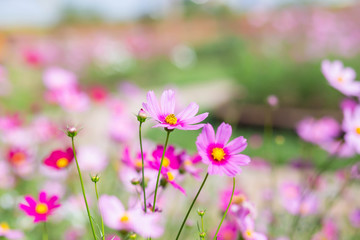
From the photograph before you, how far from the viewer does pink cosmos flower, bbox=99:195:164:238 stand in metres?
0.50

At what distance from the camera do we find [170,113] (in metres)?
0.61

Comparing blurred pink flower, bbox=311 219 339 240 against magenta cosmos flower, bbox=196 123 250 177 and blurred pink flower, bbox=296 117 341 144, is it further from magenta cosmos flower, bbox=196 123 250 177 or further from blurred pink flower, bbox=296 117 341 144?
magenta cosmos flower, bbox=196 123 250 177

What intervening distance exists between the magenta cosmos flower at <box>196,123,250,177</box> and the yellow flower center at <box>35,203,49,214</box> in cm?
30

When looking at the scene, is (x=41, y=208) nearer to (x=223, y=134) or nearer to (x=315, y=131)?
(x=223, y=134)

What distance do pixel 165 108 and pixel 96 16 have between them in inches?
709

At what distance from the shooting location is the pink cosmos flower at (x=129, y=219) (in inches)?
19.8

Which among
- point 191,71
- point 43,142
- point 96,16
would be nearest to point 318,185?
point 43,142

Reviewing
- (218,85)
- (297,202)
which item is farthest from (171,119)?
(218,85)

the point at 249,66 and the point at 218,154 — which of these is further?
the point at 249,66

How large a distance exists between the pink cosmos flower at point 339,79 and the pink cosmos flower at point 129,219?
549 millimetres

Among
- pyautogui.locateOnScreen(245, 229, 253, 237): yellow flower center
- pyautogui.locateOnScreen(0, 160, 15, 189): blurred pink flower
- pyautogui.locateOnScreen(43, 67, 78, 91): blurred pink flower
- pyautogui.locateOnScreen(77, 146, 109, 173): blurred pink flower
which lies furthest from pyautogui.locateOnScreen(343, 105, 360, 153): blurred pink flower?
pyautogui.locateOnScreen(0, 160, 15, 189): blurred pink flower

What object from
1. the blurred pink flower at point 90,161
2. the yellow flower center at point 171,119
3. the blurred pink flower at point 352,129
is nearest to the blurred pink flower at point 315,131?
the blurred pink flower at point 352,129

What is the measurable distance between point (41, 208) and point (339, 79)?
0.75 m

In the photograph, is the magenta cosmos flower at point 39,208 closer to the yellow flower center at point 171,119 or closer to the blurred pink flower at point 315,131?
the yellow flower center at point 171,119
